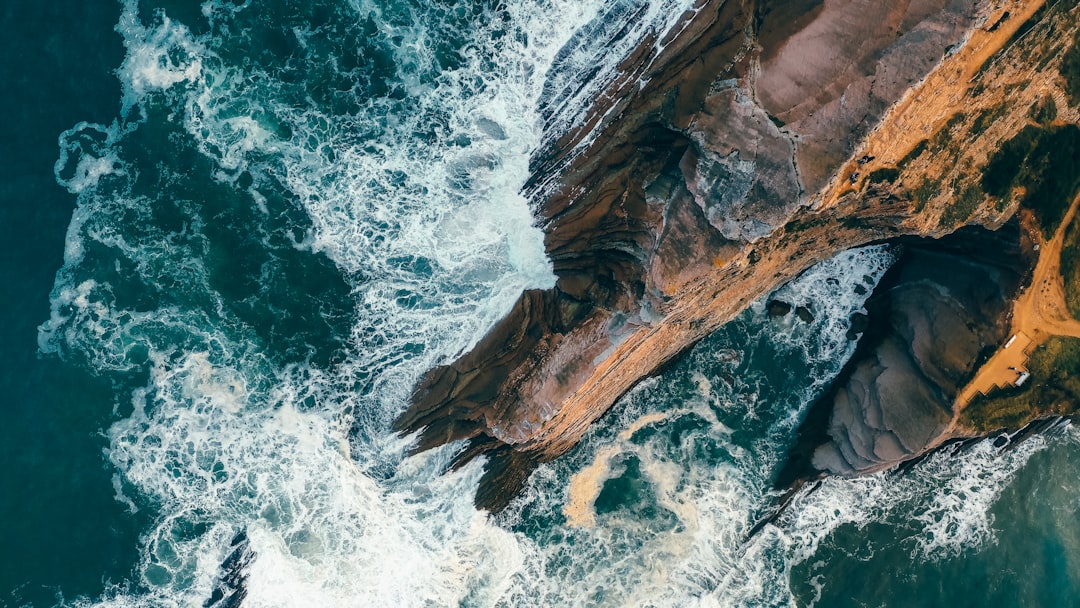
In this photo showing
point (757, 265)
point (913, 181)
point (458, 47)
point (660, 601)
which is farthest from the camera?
point (660, 601)

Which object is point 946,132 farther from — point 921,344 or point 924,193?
A: point 921,344

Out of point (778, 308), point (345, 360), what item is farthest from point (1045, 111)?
point (345, 360)

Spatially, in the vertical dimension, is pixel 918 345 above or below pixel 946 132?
below

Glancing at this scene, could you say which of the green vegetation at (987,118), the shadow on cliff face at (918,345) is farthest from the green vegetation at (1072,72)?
the shadow on cliff face at (918,345)

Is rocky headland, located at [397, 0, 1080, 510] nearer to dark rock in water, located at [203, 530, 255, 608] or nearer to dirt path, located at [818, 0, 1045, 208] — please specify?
dirt path, located at [818, 0, 1045, 208]

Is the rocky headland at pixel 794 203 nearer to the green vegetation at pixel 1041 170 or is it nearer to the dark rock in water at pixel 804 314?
the green vegetation at pixel 1041 170

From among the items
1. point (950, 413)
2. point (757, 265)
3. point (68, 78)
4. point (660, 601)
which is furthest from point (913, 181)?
point (68, 78)

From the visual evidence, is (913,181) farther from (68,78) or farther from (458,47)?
(68,78)
